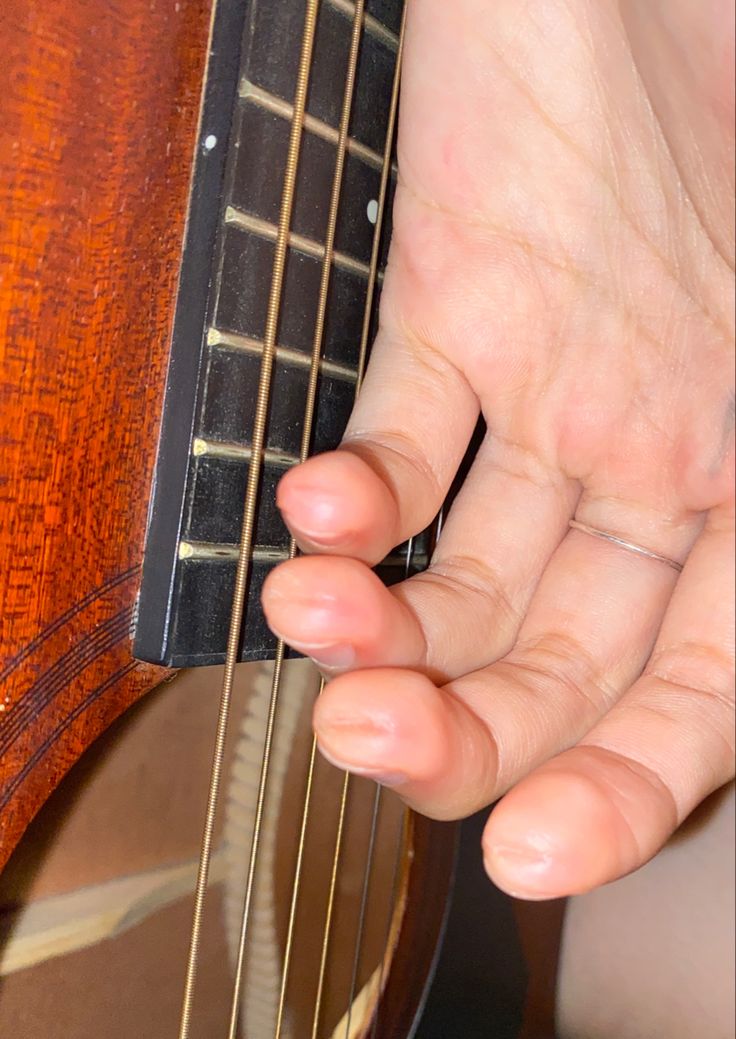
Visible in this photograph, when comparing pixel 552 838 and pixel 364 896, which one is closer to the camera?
pixel 552 838

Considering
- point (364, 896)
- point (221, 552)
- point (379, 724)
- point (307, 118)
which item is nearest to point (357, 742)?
point (379, 724)

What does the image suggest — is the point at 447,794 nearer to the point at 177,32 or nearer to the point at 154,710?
the point at 154,710

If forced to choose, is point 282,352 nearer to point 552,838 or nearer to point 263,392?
point 263,392

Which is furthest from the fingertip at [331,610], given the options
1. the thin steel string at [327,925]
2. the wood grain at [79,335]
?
the thin steel string at [327,925]

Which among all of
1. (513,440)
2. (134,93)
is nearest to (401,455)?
(513,440)

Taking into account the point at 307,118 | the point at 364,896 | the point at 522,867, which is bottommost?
the point at 364,896

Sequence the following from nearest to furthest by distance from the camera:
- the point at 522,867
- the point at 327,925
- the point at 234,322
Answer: the point at 522,867 < the point at 234,322 < the point at 327,925
